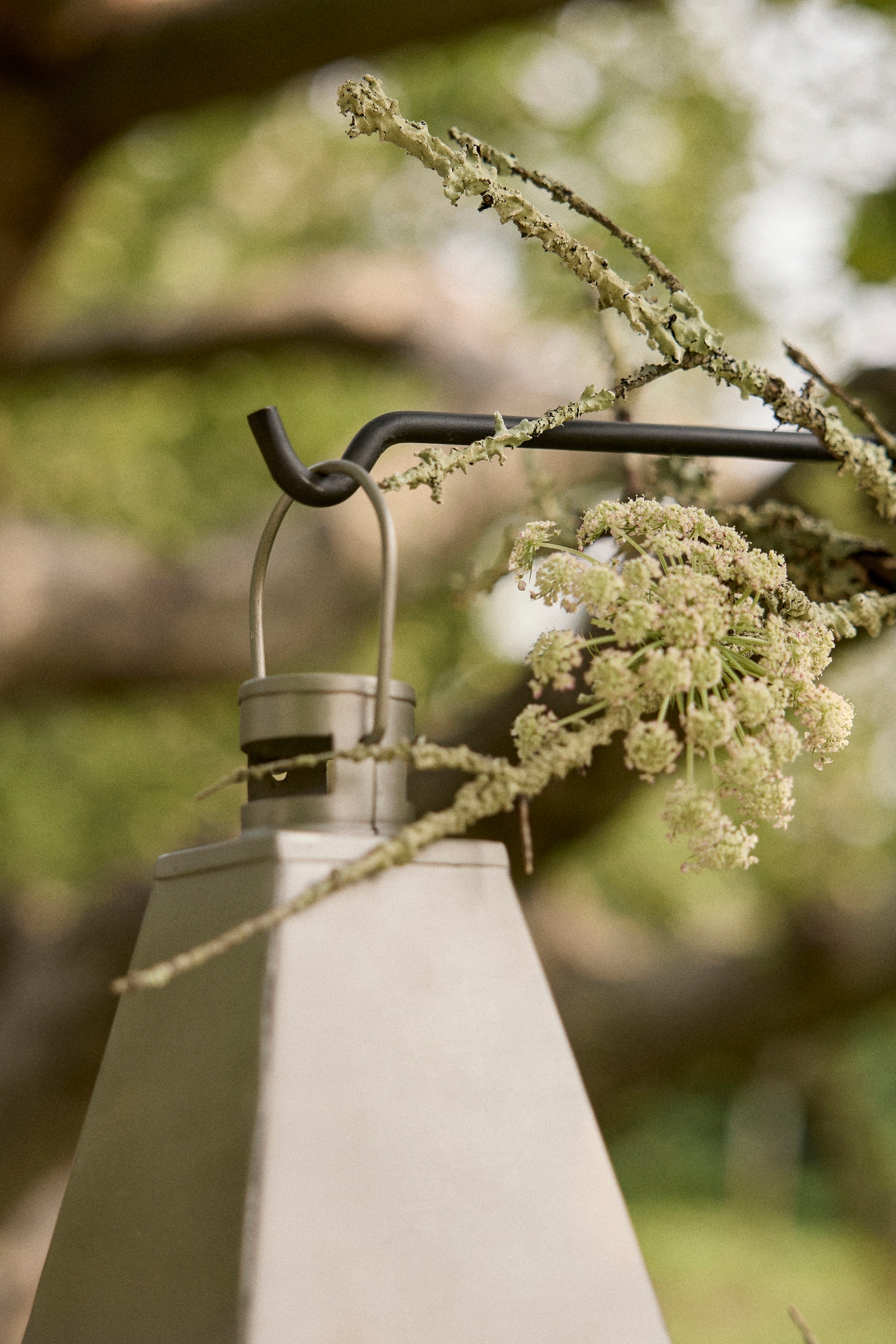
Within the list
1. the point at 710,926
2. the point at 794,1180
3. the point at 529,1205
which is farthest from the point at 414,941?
the point at 794,1180

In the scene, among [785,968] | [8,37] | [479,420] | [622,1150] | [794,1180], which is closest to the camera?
[479,420]

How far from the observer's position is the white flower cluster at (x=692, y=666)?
38 cm

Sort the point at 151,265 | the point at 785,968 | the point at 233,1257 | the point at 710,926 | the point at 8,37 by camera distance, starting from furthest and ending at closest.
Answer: the point at 151,265 < the point at 710,926 < the point at 785,968 < the point at 8,37 < the point at 233,1257

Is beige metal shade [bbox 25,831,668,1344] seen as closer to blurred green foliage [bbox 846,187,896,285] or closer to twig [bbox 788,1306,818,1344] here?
twig [bbox 788,1306,818,1344]

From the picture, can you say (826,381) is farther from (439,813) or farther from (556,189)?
(439,813)

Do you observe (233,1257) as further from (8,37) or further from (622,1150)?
(622,1150)

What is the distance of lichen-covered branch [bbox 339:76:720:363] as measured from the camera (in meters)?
0.38

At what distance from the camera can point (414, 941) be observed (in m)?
0.37

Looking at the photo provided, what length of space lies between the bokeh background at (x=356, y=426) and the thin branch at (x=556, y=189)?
0.67ft

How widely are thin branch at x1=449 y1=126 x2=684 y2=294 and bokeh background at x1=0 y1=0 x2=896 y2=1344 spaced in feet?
0.67

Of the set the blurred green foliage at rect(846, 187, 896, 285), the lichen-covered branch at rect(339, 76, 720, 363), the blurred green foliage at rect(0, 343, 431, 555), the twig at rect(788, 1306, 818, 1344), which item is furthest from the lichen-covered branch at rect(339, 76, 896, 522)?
the blurred green foliage at rect(0, 343, 431, 555)

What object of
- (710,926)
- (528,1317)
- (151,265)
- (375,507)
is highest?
(151,265)

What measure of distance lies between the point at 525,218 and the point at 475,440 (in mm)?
82

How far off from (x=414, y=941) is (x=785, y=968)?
1.95 meters
